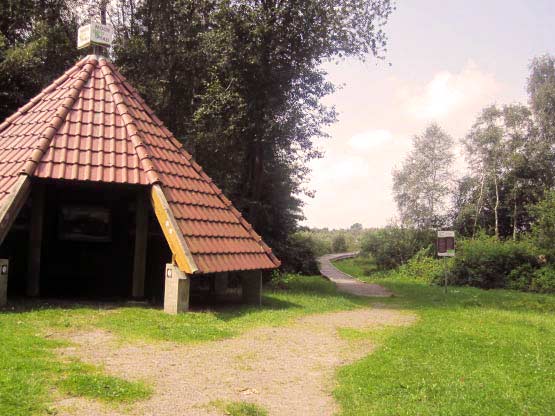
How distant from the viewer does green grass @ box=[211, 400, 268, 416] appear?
564cm

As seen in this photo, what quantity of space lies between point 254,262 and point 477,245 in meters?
21.3

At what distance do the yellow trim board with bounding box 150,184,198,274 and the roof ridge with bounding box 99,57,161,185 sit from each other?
1.20ft

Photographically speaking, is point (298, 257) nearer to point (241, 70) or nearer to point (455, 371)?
point (241, 70)

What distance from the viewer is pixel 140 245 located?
12312 millimetres

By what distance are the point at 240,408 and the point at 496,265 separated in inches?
1029

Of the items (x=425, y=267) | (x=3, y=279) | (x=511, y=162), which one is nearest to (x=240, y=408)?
(x=3, y=279)

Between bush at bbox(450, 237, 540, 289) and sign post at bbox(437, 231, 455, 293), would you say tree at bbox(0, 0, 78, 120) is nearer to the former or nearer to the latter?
sign post at bbox(437, 231, 455, 293)

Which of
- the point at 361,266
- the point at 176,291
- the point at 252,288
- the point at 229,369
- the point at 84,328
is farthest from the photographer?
the point at 361,266

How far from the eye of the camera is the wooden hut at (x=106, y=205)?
36.3ft

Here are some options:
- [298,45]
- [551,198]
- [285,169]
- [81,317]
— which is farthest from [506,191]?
[81,317]

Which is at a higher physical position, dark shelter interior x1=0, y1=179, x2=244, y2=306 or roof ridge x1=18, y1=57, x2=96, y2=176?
roof ridge x1=18, y1=57, x2=96, y2=176

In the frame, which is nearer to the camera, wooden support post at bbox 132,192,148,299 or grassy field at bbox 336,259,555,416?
grassy field at bbox 336,259,555,416

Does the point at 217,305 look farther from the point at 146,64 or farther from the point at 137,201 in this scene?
the point at 146,64

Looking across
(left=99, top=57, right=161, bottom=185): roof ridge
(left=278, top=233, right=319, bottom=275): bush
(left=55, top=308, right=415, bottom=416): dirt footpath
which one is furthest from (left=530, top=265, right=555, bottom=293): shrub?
(left=99, top=57, right=161, bottom=185): roof ridge
